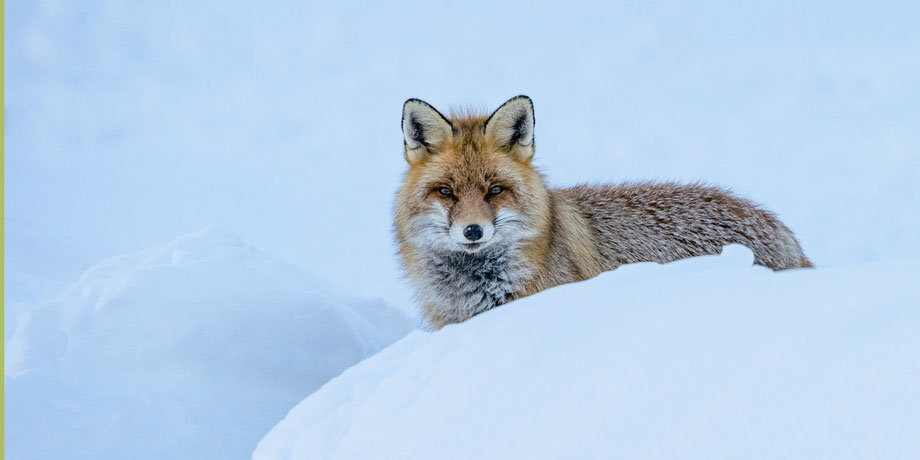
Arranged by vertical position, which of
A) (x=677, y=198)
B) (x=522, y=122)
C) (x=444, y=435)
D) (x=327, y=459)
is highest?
(x=522, y=122)

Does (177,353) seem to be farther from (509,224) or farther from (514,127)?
(514,127)

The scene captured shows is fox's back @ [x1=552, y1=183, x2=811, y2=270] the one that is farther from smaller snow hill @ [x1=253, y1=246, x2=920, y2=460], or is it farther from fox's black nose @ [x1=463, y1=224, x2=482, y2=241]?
smaller snow hill @ [x1=253, y1=246, x2=920, y2=460]

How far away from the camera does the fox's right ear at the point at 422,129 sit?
4141mm

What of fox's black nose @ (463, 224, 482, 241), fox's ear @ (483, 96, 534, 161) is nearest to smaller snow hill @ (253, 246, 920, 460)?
fox's black nose @ (463, 224, 482, 241)

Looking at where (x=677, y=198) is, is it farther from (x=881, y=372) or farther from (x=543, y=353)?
(x=881, y=372)

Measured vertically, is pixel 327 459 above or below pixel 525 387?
below

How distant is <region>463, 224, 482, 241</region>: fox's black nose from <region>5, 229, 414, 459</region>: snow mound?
156cm

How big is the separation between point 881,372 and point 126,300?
4340mm

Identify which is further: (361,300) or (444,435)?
(361,300)

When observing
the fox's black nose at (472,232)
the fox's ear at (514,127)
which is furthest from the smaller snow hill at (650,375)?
the fox's ear at (514,127)

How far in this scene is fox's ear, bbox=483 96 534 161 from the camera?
4125 millimetres

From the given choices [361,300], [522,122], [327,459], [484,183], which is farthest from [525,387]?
[361,300]

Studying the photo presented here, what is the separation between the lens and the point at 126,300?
499 centimetres

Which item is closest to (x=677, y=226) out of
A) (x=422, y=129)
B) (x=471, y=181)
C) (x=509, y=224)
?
(x=509, y=224)
